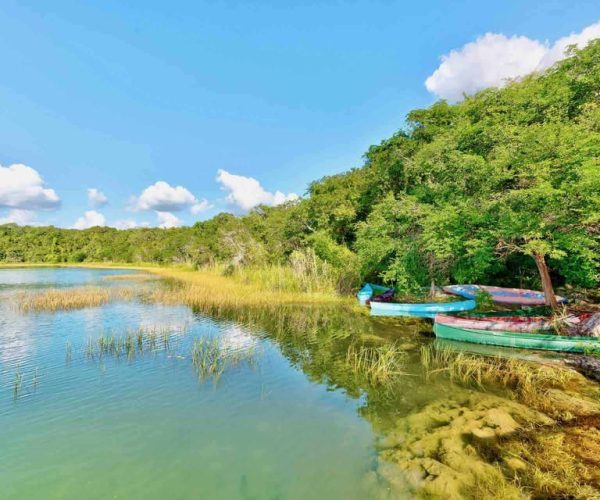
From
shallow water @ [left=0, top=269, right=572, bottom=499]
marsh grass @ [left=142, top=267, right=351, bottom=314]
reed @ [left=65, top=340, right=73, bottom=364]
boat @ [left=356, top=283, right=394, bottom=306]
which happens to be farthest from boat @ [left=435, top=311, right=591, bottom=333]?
reed @ [left=65, top=340, right=73, bottom=364]

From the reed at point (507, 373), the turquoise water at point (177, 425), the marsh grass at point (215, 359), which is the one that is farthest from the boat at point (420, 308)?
the marsh grass at point (215, 359)

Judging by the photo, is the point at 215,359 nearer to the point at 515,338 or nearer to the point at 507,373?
the point at 507,373

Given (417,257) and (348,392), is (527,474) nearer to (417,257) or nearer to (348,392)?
(348,392)

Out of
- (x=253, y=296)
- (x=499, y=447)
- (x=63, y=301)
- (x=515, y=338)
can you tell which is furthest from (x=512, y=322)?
(x=63, y=301)

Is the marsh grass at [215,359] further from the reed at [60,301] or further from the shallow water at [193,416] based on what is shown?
the reed at [60,301]

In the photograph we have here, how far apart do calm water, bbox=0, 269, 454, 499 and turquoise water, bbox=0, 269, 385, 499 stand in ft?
0.09

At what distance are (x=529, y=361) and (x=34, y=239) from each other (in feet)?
360

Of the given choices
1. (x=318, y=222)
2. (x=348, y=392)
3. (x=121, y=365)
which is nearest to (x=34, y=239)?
(x=318, y=222)

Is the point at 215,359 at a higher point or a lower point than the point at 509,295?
lower

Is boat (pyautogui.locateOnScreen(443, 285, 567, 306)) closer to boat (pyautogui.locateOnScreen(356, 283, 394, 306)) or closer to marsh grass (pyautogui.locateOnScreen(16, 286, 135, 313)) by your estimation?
boat (pyautogui.locateOnScreen(356, 283, 394, 306))

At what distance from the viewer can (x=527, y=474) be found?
5176 millimetres

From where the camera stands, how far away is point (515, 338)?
11.3m

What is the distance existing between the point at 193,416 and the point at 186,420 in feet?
0.64

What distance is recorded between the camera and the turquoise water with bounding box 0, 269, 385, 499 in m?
5.37
